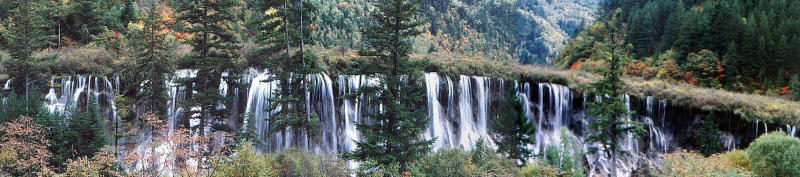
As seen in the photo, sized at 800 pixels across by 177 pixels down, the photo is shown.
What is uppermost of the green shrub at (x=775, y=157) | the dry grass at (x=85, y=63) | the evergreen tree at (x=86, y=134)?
the dry grass at (x=85, y=63)

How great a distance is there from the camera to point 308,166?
697 inches

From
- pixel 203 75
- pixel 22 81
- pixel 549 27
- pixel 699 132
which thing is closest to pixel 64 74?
pixel 22 81

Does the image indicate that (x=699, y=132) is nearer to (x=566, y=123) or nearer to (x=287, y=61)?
(x=566, y=123)

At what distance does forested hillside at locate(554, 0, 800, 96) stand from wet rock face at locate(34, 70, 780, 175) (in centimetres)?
1022

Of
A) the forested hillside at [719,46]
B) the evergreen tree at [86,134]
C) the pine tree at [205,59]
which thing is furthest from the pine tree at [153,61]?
the forested hillside at [719,46]

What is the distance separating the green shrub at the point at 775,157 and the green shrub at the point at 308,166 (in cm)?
2213

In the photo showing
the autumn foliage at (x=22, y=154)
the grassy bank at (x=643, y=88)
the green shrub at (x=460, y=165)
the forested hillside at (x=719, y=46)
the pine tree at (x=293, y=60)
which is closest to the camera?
the green shrub at (x=460, y=165)

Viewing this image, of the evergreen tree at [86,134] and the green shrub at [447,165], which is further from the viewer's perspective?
the evergreen tree at [86,134]

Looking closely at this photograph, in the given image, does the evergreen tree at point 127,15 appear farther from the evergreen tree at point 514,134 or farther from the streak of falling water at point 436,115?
the evergreen tree at point 514,134

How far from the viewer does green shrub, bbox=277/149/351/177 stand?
56.6 feet

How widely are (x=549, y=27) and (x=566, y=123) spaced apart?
116 metres

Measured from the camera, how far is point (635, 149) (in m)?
37.1

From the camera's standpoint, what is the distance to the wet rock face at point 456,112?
29.6m

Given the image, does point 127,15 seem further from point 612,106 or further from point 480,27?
point 480,27
